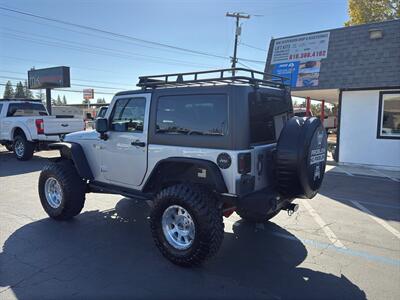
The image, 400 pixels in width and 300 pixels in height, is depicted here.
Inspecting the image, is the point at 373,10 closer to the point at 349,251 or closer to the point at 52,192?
the point at 349,251

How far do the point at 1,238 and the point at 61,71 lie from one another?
2047cm

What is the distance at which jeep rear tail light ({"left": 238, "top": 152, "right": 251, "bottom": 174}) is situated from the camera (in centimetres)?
362

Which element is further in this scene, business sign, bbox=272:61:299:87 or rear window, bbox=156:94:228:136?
business sign, bbox=272:61:299:87

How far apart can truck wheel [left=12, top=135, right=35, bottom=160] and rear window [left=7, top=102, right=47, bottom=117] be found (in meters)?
1.23

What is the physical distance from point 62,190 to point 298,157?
3474 millimetres

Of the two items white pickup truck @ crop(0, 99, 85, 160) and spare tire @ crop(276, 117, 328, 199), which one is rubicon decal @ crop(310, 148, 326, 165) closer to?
spare tire @ crop(276, 117, 328, 199)

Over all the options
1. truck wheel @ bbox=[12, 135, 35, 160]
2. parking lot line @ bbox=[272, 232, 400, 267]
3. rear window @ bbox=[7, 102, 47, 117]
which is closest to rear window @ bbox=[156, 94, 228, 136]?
parking lot line @ bbox=[272, 232, 400, 267]

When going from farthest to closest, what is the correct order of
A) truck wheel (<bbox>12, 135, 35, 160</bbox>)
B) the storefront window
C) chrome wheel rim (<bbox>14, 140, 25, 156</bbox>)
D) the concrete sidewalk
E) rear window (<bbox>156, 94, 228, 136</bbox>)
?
chrome wheel rim (<bbox>14, 140, 25, 156</bbox>) → truck wheel (<bbox>12, 135, 35, 160</bbox>) → the storefront window → the concrete sidewalk → rear window (<bbox>156, 94, 228, 136</bbox>)

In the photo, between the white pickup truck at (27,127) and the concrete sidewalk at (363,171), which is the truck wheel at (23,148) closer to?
the white pickup truck at (27,127)

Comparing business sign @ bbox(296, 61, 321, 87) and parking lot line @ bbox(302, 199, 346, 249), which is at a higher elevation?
business sign @ bbox(296, 61, 321, 87)

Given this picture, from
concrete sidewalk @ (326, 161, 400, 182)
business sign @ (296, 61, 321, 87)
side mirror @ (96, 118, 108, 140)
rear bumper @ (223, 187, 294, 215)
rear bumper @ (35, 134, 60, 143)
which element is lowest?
concrete sidewalk @ (326, 161, 400, 182)

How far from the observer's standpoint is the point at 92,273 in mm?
3588

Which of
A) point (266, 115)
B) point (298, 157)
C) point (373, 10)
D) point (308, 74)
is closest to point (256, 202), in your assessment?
point (298, 157)

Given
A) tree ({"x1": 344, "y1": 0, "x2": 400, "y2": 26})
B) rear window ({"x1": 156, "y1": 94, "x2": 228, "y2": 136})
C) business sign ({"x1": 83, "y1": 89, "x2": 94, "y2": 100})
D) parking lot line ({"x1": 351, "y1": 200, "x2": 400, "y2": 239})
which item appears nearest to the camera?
rear window ({"x1": 156, "y1": 94, "x2": 228, "y2": 136})
